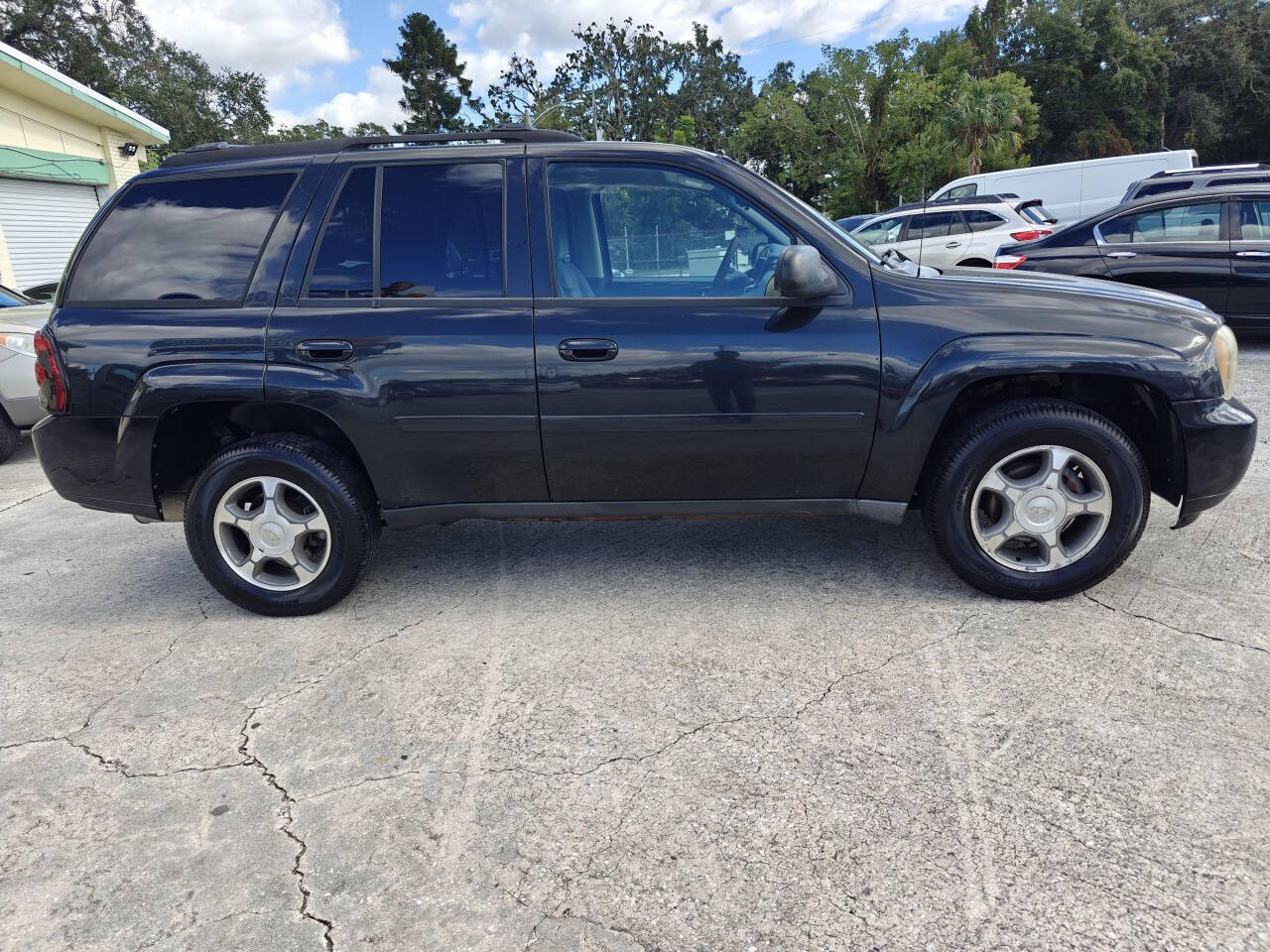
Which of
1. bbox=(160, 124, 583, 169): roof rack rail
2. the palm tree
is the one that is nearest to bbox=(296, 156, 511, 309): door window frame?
bbox=(160, 124, 583, 169): roof rack rail

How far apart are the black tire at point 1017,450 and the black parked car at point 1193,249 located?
4980 millimetres

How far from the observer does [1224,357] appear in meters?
3.26

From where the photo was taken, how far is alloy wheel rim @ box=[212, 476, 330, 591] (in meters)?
3.44

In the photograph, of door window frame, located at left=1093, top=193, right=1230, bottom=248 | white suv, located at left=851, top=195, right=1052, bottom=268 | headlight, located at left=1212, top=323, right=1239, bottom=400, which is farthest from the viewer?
white suv, located at left=851, top=195, right=1052, bottom=268

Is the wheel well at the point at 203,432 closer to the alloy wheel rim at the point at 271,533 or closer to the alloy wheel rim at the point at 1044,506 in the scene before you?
the alloy wheel rim at the point at 271,533

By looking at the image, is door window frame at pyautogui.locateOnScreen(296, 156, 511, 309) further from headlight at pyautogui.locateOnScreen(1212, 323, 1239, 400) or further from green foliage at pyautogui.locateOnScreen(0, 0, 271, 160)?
green foliage at pyautogui.locateOnScreen(0, 0, 271, 160)

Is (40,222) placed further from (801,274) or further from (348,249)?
(801,274)

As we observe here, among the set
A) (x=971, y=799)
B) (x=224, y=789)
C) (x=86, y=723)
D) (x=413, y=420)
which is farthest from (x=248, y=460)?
(x=971, y=799)

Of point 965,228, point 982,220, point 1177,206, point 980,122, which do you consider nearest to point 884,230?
point 965,228

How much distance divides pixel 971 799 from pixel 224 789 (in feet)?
6.93

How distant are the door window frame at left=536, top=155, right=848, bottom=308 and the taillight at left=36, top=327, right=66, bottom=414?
77.2 inches

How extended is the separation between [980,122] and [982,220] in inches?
1019

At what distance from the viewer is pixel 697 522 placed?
14.8ft

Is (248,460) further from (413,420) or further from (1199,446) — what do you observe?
(1199,446)
